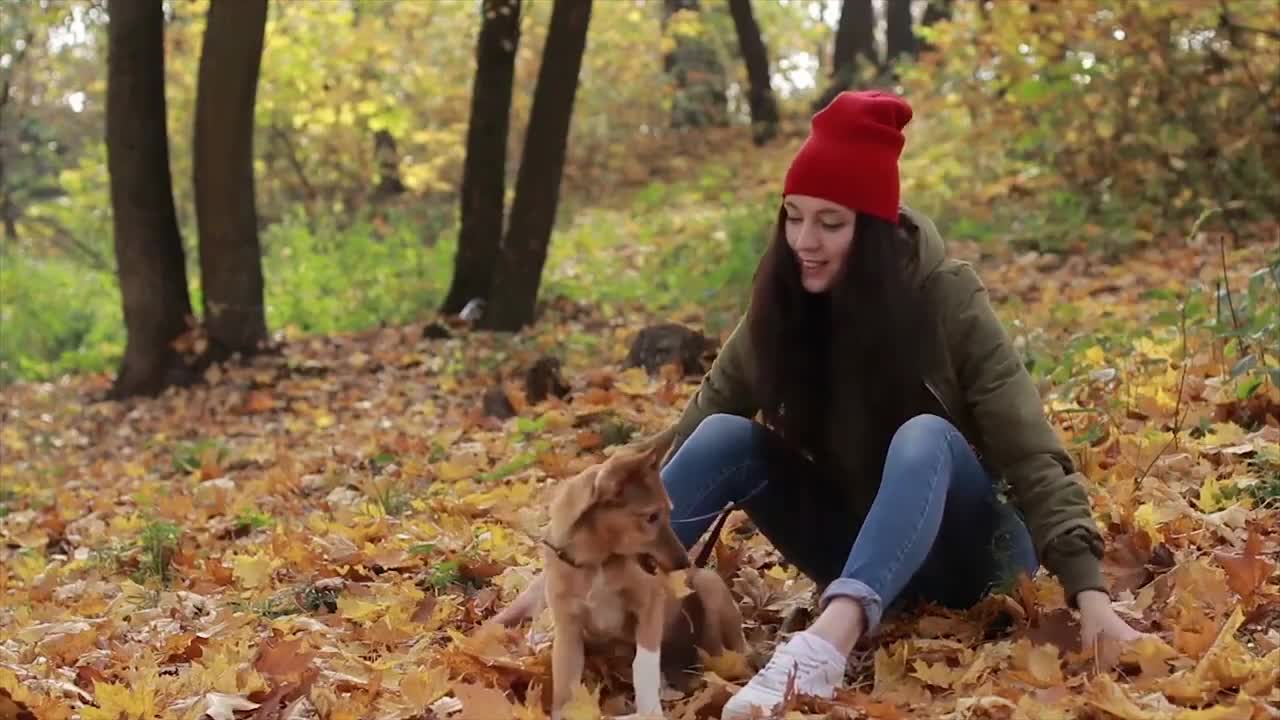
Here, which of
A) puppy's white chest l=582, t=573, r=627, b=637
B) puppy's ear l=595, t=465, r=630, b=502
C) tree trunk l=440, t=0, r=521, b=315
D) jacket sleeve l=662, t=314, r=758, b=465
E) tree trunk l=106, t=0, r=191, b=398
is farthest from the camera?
tree trunk l=440, t=0, r=521, b=315

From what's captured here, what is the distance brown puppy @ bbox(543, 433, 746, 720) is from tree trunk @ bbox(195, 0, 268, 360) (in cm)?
833

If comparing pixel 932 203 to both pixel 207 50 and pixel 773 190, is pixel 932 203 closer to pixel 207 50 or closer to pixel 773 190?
pixel 773 190

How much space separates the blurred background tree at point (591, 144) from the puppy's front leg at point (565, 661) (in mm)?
A: 8396

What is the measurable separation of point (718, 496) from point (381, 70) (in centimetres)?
1403

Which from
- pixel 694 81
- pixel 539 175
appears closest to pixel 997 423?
pixel 539 175

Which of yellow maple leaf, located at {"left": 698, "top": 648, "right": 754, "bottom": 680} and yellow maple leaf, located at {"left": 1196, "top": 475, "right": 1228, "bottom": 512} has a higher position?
yellow maple leaf, located at {"left": 1196, "top": 475, "right": 1228, "bottom": 512}

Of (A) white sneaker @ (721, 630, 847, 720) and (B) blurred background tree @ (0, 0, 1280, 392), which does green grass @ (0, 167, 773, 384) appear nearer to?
(B) blurred background tree @ (0, 0, 1280, 392)

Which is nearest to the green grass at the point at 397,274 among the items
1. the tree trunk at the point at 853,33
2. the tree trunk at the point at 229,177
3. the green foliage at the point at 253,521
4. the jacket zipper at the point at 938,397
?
the tree trunk at the point at 229,177

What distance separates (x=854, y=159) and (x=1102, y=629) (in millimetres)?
1258

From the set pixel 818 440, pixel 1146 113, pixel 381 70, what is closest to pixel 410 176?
pixel 381 70

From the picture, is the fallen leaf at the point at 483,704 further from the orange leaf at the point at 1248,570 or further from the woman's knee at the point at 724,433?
the orange leaf at the point at 1248,570

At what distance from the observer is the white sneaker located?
3.03 m

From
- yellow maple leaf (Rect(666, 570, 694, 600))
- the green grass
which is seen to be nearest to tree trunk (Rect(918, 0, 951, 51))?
the green grass

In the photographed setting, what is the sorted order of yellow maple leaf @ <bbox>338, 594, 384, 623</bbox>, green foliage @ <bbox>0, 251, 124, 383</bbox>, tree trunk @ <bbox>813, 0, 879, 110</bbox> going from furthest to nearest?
tree trunk @ <bbox>813, 0, 879, 110</bbox>, green foliage @ <bbox>0, 251, 124, 383</bbox>, yellow maple leaf @ <bbox>338, 594, 384, 623</bbox>
